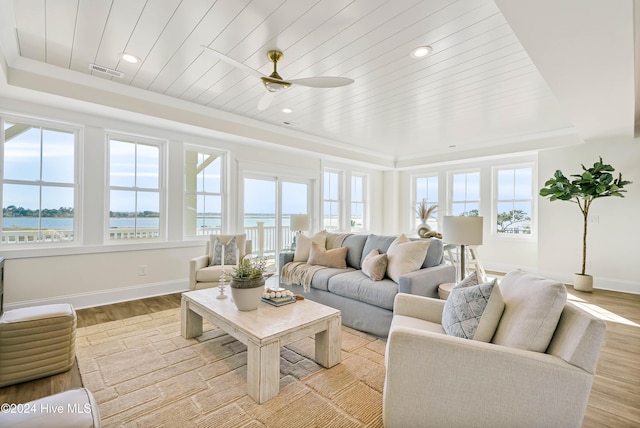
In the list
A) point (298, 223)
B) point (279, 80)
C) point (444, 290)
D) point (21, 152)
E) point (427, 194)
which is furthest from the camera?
point (427, 194)

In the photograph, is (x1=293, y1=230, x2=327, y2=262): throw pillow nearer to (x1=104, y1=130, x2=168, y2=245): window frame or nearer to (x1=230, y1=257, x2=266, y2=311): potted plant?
(x1=230, y1=257, x2=266, y2=311): potted plant

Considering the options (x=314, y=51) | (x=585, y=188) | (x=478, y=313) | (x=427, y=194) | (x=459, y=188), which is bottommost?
(x=478, y=313)

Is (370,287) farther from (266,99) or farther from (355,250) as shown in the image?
(266,99)

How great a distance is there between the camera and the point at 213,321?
2297 millimetres

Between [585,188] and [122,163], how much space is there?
662cm

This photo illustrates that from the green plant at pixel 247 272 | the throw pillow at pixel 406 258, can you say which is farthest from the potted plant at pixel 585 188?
the green plant at pixel 247 272

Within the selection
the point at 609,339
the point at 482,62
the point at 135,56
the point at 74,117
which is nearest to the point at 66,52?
the point at 135,56

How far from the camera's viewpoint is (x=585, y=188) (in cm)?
429

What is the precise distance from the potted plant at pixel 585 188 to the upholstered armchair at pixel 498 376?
393cm

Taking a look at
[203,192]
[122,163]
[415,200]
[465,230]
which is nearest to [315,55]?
[465,230]

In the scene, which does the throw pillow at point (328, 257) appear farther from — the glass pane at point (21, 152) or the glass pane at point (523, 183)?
the glass pane at point (523, 183)

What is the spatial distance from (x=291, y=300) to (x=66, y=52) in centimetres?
303

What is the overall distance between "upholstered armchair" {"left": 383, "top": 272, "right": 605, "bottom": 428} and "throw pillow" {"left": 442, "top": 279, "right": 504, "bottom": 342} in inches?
2.2

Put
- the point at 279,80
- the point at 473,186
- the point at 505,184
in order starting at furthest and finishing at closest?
1. the point at 473,186
2. the point at 505,184
3. the point at 279,80
